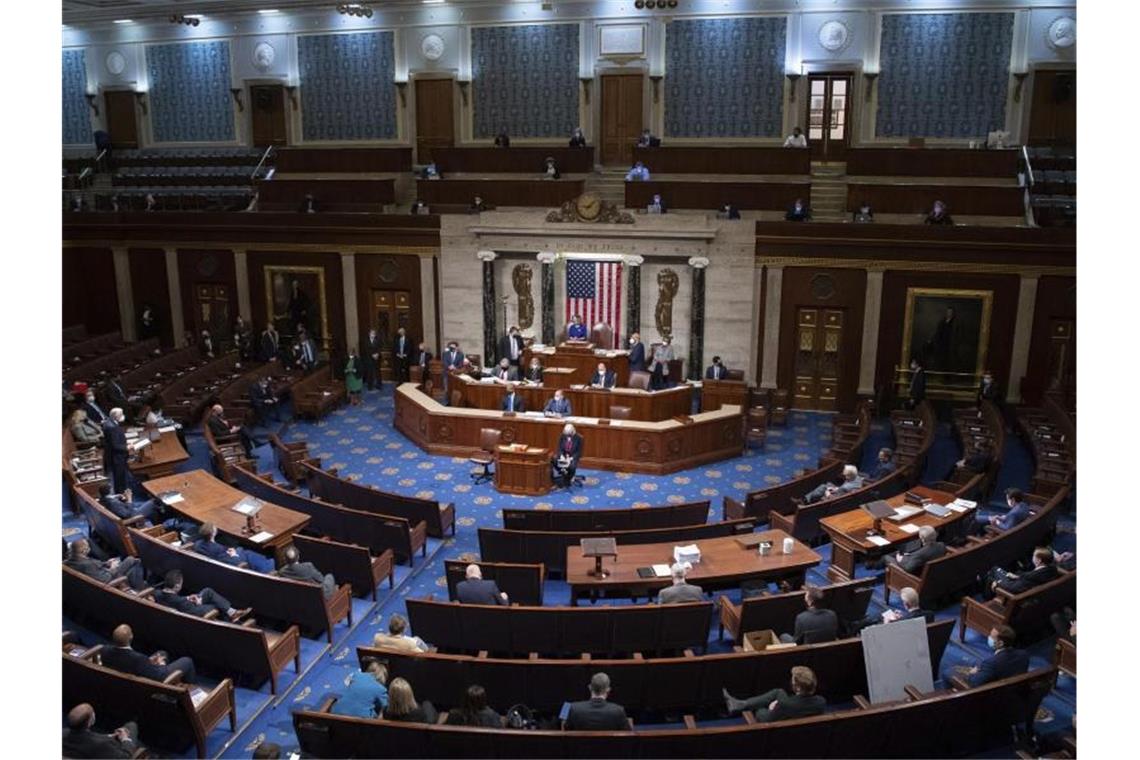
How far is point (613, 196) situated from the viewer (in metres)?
19.8

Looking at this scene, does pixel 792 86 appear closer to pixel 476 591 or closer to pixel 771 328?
pixel 771 328

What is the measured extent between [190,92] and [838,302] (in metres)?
18.0

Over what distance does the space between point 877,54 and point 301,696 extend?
58.7 feet

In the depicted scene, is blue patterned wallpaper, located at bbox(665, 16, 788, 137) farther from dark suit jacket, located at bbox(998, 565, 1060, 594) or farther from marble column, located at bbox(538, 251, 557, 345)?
dark suit jacket, located at bbox(998, 565, 1060, 594)

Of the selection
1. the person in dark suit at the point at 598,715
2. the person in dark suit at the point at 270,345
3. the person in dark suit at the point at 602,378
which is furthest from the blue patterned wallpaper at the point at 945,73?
the person in dark suit at the point at 598,715

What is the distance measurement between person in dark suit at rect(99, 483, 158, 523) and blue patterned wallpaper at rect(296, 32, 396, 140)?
47.4 ft

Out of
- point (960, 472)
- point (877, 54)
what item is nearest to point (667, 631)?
point (960, 472)

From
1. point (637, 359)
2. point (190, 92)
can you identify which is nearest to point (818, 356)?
point (637, 359)

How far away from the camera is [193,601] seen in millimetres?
7926

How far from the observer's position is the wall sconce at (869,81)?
19641 mm

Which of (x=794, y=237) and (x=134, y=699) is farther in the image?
(x=794, y=237)

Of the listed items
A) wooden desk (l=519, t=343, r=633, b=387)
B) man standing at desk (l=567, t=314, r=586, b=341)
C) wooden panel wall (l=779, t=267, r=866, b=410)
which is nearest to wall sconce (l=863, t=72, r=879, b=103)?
wooden panel wall (l=779, t=267, r=866, b=410)

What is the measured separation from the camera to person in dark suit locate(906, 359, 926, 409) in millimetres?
15677

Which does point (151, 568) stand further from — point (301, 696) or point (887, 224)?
point (887, 224)
